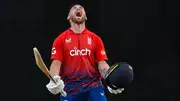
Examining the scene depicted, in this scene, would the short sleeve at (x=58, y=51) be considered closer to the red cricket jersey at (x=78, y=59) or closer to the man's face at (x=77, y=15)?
the red cricket jersey at (x=78, y=59)

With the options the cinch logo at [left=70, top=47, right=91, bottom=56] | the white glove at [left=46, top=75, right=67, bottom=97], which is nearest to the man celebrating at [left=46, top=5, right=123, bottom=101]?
the cinch logo at [left=70, top=47, right=91, bottom=56]

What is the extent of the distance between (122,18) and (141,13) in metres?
0.24

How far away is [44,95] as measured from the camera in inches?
264

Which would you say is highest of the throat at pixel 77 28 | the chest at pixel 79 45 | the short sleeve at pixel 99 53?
the throat at pixel 77 28

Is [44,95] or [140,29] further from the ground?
[140,29]

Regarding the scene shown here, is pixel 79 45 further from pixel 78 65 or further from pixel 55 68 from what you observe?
pixel 55 68

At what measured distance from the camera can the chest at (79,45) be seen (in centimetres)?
529

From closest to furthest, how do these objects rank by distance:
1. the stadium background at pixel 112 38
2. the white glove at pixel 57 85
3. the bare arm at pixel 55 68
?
the white glove at pixel 57 85 < the bare arm at pixel 55 68 < the stadium background at pixel 112 38

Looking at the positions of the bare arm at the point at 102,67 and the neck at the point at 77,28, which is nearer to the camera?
the bare arm at the point at 102,67

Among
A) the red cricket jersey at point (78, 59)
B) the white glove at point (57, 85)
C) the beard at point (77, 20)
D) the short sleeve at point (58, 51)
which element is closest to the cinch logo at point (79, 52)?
the red cricket jersey at point (78, 59)

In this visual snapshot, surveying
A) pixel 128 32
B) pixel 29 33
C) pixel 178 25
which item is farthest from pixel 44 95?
pixel 178 25

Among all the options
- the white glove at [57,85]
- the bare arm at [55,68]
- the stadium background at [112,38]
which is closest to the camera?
the white glove at [57,85]

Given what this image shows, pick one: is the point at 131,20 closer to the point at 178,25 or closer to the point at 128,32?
the point at 128,32

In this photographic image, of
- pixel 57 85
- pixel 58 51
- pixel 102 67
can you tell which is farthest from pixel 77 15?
pixel 57 85
